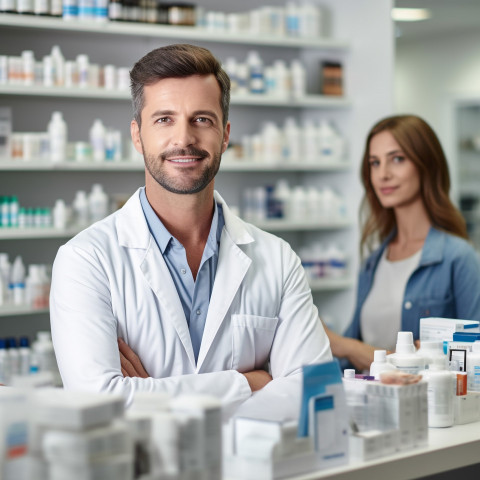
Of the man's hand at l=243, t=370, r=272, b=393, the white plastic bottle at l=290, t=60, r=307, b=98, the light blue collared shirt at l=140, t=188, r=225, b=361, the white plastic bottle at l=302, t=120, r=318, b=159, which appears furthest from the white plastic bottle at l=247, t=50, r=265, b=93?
the man's hand at l=243, t=370, r=272, b=393

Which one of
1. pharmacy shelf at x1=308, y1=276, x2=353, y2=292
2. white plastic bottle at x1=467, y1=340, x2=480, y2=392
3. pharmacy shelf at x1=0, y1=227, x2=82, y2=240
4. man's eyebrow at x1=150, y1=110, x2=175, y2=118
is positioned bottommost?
pharmacy shelf at x1=308, y1=276, x2=353, y2=292

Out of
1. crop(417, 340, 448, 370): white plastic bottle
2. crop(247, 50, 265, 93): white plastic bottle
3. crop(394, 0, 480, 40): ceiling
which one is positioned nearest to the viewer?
crop(417, 340, 448, 370): white plastic bottle

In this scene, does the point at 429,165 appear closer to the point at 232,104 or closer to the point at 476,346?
the point at 476,346

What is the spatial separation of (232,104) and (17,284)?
67.1 inches

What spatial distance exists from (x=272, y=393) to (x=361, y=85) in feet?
11.9

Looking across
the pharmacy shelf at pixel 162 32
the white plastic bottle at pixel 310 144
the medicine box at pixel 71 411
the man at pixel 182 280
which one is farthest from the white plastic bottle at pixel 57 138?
the medicine box at pixel 71 411

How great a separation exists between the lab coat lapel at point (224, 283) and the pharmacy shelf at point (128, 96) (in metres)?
2.08

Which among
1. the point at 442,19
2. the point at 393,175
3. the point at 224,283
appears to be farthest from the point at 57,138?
the point at 442,19

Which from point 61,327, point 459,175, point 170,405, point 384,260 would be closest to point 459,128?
point 459,175

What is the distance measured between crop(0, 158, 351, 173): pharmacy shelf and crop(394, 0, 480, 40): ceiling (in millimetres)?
1563

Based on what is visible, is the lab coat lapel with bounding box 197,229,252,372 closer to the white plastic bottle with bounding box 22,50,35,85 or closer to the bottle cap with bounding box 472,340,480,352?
the bottle cap with bounding box 472,340,480,352

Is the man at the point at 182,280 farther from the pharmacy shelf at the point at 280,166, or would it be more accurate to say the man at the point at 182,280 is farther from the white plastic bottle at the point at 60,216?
the pharmacy shelf at the point at 280,166

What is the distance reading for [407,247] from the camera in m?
3.30

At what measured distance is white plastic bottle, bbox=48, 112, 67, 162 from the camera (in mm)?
4133
